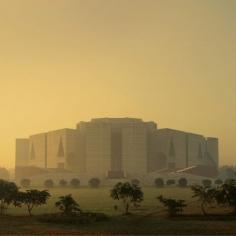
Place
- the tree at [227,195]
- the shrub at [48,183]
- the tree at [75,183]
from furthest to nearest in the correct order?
the shrub at [48,183]
the tree at [75,183]
the tree at [227,195]

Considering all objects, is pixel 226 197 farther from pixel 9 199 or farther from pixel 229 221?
pixel 9 199

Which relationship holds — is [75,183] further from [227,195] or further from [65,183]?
[227,195]

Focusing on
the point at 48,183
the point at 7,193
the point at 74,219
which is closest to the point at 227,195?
the point at 74,219

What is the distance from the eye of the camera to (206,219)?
56000 millimetres

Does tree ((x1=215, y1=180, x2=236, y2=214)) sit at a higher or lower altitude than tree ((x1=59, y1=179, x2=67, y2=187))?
lower

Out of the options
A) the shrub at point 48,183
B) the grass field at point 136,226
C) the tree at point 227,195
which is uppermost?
the shrub at point 48,183

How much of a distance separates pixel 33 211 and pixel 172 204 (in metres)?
18.8

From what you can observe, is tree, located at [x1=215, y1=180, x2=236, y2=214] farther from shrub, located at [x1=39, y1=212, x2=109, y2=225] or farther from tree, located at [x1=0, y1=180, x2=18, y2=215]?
tree, located at [x1=0, y1=180, x2=18, y2=215]

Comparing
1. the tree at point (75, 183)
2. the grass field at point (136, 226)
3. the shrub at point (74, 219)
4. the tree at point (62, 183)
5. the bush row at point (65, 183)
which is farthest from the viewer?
the tree at point (62, 183)

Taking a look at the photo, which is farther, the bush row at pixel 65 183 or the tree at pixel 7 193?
the bush row at pixel 65 183

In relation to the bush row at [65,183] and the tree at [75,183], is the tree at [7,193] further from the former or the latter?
the tree at [75,183]

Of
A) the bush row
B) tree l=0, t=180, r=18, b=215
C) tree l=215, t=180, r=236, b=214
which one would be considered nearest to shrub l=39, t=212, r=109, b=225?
tree l=0, t=180, r=18, b=215

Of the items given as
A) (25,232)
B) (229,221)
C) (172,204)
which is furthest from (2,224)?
(229,221)

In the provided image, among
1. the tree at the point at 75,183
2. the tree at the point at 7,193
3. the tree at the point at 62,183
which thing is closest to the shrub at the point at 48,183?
the tree at the point at 62,183
